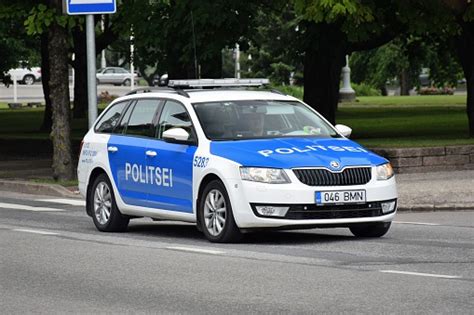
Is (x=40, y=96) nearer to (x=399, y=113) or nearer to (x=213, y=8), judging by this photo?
(x=399, y=113)

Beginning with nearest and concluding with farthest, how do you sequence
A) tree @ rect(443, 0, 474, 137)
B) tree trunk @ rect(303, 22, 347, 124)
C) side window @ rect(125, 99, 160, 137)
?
side window @ rect(125, 99, 160, 137) → tree @ rect(443, 0, 474, 137) → tree trunk @ rect(303, 22, 347, 124)

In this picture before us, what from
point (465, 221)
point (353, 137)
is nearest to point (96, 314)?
point (465, 221)

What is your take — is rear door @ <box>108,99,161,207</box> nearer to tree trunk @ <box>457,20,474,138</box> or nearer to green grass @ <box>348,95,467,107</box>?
tree trunk @ <box>457,20,474,138</box>

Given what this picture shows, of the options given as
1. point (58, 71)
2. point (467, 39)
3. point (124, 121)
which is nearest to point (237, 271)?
point (124, 121)

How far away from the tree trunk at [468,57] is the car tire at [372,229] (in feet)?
45.2

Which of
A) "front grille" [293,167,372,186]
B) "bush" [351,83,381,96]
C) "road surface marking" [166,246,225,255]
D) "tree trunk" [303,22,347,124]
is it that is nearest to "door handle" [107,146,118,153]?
"road surface marking" [166,246,225,255]

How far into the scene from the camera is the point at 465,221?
16891 millimetres

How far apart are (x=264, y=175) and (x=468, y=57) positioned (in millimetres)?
16753

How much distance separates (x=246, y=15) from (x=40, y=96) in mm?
59190

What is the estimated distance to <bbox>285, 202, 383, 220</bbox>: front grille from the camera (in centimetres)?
1377

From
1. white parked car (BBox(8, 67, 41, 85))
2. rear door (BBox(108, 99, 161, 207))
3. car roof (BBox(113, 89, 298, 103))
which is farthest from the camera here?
white parked car (BBox(8, 67, 41, 85))

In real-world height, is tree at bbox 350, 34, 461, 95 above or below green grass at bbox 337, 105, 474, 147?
below

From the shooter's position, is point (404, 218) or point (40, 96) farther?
point (40, 96)

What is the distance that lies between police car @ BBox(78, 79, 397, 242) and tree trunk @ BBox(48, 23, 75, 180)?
7.97 meters
